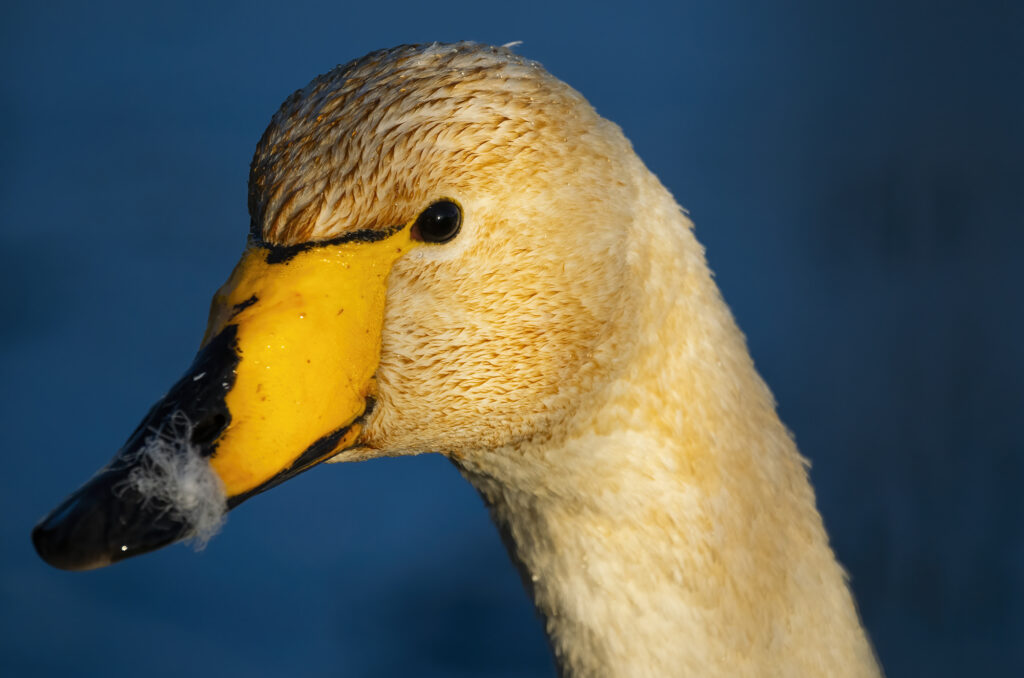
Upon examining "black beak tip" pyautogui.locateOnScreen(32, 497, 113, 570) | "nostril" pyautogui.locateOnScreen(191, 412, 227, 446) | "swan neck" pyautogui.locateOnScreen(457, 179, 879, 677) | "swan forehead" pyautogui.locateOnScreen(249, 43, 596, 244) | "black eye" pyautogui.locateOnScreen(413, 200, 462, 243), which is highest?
"swan forehead" pyautogui.locateOnScreen(249, 43, 596, 244)

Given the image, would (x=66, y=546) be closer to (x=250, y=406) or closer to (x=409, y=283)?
(x=250, y=406)

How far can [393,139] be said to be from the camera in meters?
0.96

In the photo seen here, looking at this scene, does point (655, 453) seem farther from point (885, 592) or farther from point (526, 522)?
point (885, 592)

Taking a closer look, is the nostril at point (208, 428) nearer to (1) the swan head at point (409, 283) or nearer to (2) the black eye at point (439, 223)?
(1) the swan head at point (409, 283)

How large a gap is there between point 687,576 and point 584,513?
0.12 m

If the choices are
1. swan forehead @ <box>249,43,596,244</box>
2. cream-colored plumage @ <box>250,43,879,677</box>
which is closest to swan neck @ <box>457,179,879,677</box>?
cream-colored plumage @ <box>250,43,879,677</box>

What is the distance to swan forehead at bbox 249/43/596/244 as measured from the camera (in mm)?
953

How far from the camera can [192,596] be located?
3289 millimetres

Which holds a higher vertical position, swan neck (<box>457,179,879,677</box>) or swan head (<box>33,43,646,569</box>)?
swan head (<box>33,43,646,569</box>)

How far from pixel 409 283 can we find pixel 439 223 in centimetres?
6

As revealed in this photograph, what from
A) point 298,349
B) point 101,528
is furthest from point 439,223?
point 101,528

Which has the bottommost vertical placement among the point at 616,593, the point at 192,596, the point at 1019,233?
the point at 192,596

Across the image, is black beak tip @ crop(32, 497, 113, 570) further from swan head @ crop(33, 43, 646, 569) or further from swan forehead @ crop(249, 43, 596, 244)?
Answer: swan forehead @ crop(249, 43, 596, 244)

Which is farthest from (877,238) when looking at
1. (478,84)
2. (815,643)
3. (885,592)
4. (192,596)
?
(478,84)
